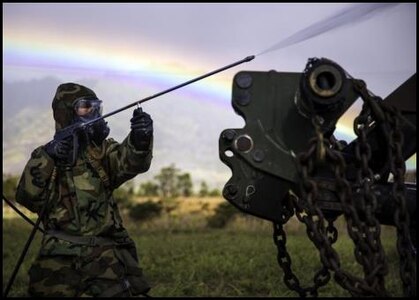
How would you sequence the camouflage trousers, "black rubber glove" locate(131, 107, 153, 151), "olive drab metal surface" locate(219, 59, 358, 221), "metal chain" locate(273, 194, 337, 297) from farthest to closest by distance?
the camouflage trousers → "black rubber glove" locate(131, 107, 153, 151) → "metal chain" locate(273, 194, 337, 297) → "olive drab metal surface" locate(219, 59, 358, 221)

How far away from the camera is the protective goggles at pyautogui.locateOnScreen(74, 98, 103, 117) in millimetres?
4324

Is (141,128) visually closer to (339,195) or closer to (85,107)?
(85,107)

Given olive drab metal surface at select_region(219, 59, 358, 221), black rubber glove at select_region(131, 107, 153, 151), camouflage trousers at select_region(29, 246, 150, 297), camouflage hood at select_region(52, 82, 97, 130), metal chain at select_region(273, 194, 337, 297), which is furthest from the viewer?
camouflage hood at select_region(52, 82, 97, 130)

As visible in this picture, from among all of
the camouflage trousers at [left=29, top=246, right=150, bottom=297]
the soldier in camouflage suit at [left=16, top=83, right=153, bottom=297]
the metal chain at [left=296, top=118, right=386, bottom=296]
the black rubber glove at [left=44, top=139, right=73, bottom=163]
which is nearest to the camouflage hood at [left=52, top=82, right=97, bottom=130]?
the soldier in camouflage suit at [left=16, top=83, right=153, bottom=297]

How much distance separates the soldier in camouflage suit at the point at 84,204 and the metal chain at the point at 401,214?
77.5 inches

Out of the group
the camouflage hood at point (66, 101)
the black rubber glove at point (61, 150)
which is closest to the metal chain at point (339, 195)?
the black rubber glove at point (61, 150)

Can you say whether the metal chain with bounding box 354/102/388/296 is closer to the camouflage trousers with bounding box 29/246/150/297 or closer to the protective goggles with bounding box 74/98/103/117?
the camouflage trousers with bounding box 29/246/150/297

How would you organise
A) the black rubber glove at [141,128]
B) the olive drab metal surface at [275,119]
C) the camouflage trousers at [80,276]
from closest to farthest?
1. the olive drab metal surface at [275,119]
2. the black rubber glove at [141,128]
3. the camouflage trousers at [80,276]

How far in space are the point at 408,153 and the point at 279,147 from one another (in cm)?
65

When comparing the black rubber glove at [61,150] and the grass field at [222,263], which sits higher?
the black rubber glove at [61,150]

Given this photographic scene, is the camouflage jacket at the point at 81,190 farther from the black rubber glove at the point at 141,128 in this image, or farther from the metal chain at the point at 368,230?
the metal chain at the point at 368,230

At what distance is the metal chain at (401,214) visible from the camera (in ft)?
7.69

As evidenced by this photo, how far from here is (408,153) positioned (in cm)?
271

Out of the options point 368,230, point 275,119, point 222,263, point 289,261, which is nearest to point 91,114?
point 289,261
